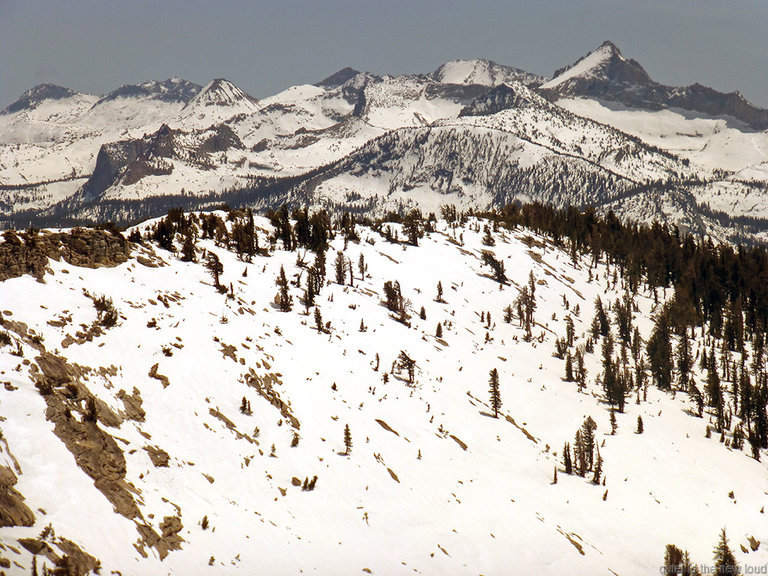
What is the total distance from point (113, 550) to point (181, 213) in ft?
138

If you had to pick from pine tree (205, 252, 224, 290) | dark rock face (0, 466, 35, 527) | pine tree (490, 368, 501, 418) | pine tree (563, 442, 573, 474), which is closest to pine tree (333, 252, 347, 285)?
pine tree (205, 252, 224, 290)

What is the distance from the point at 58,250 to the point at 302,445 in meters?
21.0

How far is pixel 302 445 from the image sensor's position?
32.1m

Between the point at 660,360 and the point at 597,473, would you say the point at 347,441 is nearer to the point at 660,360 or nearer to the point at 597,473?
the point at 597,473

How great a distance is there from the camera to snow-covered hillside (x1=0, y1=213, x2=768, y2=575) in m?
21.5

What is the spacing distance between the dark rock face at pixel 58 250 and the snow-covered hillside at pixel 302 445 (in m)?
0.85

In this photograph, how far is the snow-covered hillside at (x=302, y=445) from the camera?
2152 cm

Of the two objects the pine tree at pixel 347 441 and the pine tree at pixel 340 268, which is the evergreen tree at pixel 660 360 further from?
the pine tree at pixel 347 441

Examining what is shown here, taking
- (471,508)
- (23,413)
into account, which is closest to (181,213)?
(23,413)

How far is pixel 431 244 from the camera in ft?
317

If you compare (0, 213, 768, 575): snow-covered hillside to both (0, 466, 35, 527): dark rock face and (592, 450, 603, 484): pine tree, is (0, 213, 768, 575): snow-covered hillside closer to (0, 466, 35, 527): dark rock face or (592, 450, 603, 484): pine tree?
(0, 466, 35, 527): dark rock face

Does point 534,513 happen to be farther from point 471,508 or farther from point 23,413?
point 23,413

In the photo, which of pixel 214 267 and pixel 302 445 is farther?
pixel 214 267

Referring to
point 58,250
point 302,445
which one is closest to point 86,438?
point 302,445
